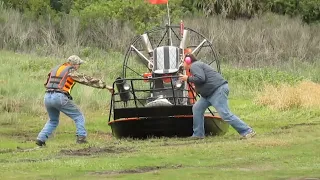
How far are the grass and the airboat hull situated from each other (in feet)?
0.99

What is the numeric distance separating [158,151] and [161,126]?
3039 mm

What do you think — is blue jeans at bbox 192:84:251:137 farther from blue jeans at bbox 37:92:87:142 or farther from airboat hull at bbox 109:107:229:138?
blue jeans at bbox 37:92:87:142

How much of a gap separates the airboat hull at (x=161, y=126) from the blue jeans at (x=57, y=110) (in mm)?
1246

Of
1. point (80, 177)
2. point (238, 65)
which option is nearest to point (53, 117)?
point (80, 177)

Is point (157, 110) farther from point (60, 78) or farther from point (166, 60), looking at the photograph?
point (60, 78)

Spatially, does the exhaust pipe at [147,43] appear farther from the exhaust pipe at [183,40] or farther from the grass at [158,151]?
the grass at [158,151]

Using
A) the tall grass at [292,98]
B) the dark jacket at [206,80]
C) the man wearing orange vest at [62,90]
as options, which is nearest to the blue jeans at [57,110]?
the man wearing orange vest at [62,90]

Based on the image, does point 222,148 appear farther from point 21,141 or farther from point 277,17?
point 277,17

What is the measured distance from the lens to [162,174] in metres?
11.4

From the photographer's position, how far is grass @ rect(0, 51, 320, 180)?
11648 mm

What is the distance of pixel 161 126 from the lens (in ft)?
57.0

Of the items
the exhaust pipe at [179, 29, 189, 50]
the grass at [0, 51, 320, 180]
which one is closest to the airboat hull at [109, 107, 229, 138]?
the grass at [0, 51, 320, 180]

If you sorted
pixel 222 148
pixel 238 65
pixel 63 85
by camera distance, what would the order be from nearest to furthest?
pixel 222 148 < pixel 63 85 < pixel 238 65

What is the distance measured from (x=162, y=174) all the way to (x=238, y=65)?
33573 millimetres
